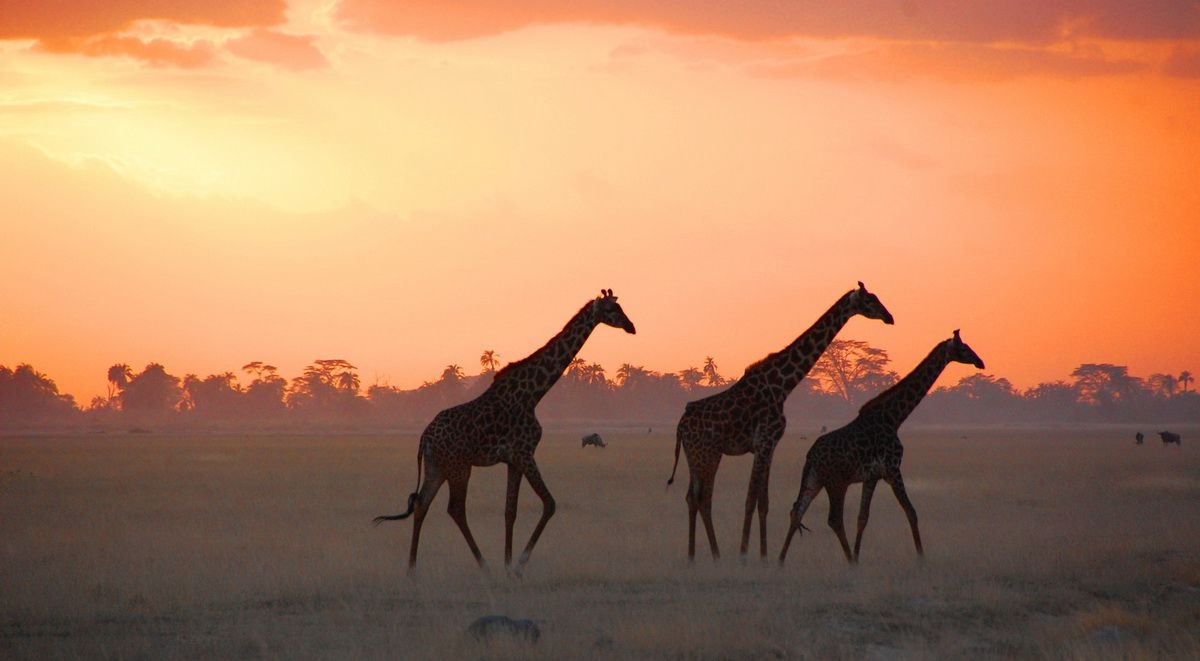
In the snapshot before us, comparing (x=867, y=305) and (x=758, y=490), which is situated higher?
(x=867, y=305)

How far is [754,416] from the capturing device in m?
15.6

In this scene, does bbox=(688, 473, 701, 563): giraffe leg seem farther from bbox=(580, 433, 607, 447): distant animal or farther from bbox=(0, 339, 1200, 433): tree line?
bbox=(0, 339, 1200, 433): tree line

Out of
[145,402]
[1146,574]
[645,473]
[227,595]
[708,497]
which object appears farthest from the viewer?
[145,402]

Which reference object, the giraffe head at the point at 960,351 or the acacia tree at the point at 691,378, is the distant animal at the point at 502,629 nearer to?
the giraffe head at the point at 960,351

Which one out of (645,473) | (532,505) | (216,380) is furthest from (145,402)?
(532,505)

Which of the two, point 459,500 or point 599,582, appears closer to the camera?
point 599,582

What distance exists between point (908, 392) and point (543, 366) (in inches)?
188

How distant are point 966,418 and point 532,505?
18480 cm

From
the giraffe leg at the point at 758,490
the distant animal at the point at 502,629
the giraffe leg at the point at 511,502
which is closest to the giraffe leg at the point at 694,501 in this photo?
the giraffe leg at the point at 758,490

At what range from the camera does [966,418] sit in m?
198

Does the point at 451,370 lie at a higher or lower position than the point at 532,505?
higher

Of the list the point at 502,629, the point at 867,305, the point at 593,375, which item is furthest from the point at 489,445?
the point at 593,375

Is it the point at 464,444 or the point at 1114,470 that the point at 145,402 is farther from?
the point at 464,444

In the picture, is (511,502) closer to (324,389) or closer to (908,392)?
(908,392)
